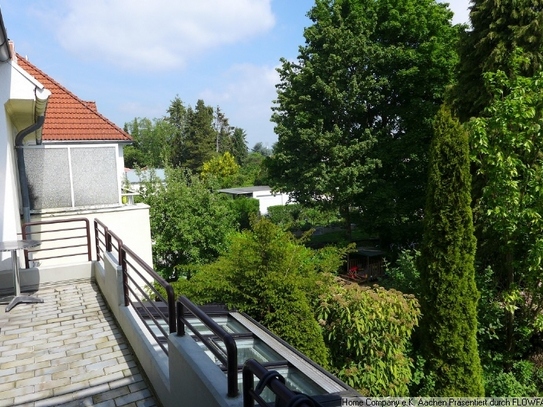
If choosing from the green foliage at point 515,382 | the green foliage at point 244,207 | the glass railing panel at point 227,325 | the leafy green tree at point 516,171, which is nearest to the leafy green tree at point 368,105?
the leafy green tree at point 516,171

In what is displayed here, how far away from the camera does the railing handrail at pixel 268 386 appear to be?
1328mm

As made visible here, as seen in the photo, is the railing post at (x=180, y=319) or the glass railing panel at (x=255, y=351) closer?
the railing post at (x=180, y=319)

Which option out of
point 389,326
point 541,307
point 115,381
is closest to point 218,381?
point 115,381

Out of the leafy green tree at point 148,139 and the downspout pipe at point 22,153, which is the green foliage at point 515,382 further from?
the leafy green tree at point 148,139

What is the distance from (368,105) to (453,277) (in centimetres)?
1065

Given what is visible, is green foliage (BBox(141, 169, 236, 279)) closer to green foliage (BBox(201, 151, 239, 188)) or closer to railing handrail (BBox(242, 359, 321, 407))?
railing handrail (BBox(242, 359, 321, 407))

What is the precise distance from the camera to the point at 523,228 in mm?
7730

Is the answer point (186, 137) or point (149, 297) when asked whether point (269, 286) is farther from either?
point (186, 137)

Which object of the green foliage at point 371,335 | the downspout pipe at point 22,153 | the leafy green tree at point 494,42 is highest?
the leafy green tree at point 494,42

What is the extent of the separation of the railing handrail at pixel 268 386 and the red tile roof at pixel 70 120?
9551mm

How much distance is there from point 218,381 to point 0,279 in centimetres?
540

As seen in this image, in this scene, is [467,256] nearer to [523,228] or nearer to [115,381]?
[523,228]

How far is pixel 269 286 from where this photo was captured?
640cm

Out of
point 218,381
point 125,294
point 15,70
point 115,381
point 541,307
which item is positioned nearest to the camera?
point 218,381
